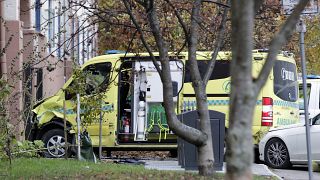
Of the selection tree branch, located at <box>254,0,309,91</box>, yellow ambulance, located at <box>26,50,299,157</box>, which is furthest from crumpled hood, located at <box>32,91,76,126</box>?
tree branch, located at <box>254,0,309,91</box>

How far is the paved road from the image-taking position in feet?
42.3

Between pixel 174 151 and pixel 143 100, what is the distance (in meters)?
1.66

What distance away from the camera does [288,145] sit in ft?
47.5

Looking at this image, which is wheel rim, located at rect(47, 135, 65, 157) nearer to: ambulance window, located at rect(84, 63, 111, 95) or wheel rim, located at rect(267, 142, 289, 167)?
ambulance window, located at rect(84, 63, 111, 95)

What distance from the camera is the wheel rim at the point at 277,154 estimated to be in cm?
1462

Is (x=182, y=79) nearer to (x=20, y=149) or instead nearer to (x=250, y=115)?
(x=20, y=149)

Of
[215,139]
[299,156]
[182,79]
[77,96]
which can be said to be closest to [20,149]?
[77,96]

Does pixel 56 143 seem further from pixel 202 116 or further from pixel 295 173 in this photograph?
pixel 202 116

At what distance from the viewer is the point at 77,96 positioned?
13.3 meters

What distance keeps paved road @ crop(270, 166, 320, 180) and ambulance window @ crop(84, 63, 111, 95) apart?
4.03 m

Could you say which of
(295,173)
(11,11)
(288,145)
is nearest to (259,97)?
(288,145)

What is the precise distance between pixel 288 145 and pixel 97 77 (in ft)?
14.5

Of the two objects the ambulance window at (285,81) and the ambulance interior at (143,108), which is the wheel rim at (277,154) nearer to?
the ambulance window at (285,81)

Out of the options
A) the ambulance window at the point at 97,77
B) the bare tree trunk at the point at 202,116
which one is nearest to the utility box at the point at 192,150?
the bare tree trunk at the point at 202,116
